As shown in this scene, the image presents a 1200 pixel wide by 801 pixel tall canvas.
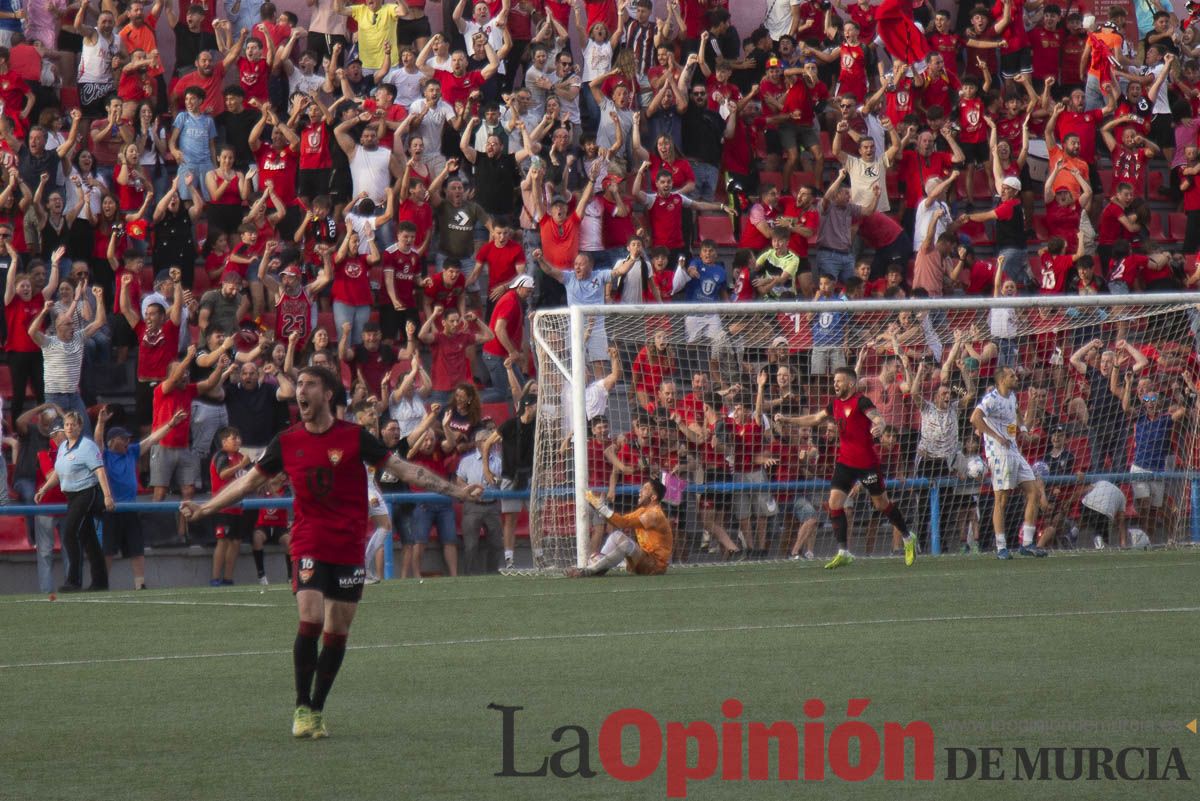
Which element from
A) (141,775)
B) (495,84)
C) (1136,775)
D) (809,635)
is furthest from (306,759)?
(495,84)

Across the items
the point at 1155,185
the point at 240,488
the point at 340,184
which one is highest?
the point at 1155,185

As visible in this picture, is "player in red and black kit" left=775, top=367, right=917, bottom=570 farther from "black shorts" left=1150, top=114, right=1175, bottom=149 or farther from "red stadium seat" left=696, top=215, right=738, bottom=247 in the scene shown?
"black shorts" left=1150, top=114, right=1175, bottom=149

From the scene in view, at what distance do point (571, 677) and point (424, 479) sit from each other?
5.80ft

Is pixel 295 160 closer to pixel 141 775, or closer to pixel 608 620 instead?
pixel 608 620

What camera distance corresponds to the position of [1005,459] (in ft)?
56.9

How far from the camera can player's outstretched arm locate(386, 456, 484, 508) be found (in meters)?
8.02

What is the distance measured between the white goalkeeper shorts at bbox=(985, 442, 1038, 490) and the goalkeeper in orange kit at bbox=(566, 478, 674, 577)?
3304mm

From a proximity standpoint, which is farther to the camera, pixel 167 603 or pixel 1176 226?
pixel 1176 226

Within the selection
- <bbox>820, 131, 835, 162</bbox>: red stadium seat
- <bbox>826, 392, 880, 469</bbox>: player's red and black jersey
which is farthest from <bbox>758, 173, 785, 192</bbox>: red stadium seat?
<bbox>826, 392, 880, 469</bbox>: player's red and black jersey

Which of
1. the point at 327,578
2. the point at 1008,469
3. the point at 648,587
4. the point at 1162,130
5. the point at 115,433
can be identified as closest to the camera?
the point at 327,578

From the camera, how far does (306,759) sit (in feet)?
23.5

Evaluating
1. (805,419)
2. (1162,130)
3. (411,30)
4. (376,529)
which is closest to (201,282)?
(376,529)

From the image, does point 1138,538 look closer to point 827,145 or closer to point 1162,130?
point 827,145

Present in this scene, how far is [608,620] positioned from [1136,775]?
21.0ft
